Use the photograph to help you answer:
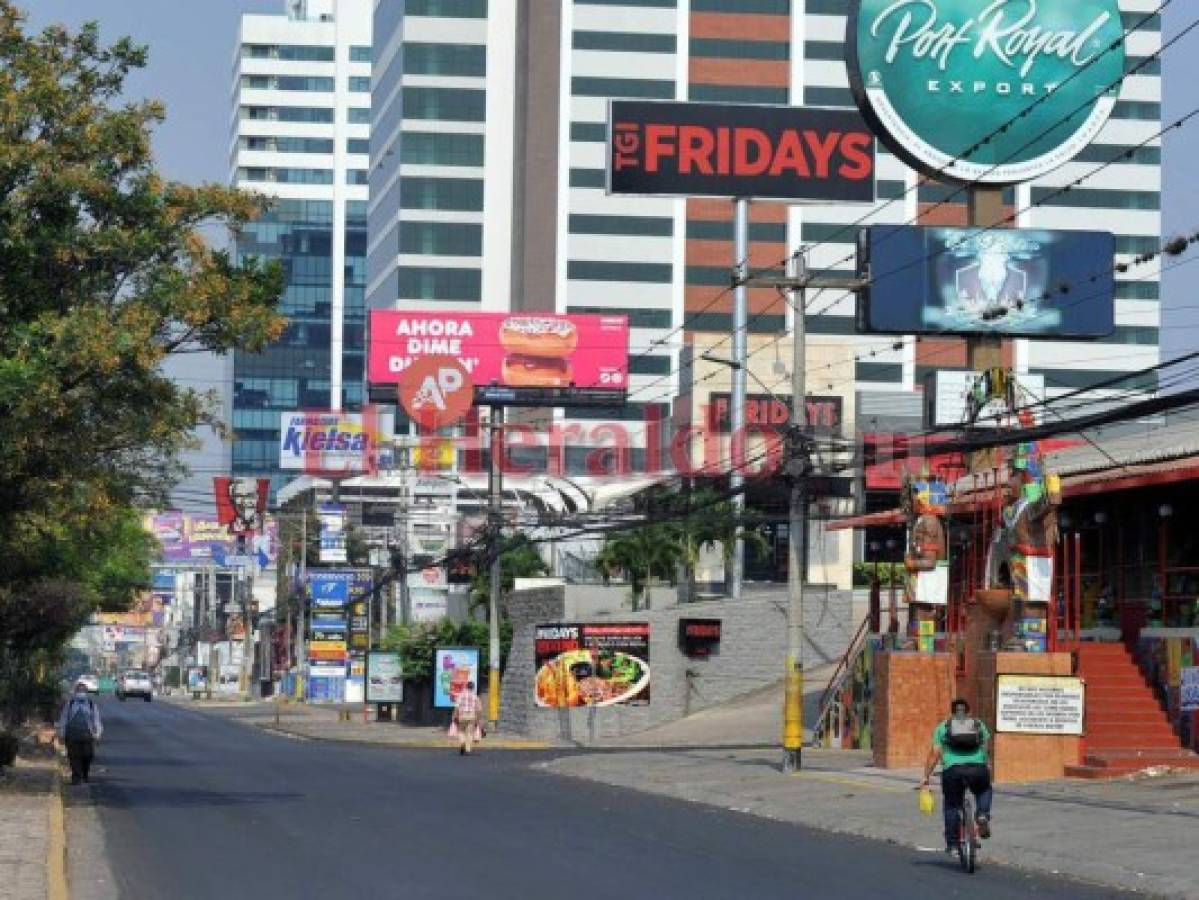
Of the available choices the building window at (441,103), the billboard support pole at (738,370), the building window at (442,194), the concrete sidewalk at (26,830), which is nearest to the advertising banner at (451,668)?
the billboard support pole at (738,370)

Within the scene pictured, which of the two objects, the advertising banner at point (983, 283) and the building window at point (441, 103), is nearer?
the advertising banner at point (983, 283)

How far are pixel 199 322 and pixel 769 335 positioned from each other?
7767cm

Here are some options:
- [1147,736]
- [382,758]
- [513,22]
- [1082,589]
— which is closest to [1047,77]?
[1082,589]

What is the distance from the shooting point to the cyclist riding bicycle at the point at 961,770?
73.3 ft

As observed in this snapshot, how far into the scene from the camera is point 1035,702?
3500cm

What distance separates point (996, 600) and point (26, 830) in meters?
19.2

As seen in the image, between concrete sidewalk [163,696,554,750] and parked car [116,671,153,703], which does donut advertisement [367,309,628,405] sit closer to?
concrete sidewalk [163,696,554,750]

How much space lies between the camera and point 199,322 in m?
28.5

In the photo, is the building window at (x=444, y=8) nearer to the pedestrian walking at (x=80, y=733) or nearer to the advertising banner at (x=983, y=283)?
the advertising banner at (x=983, y=283)

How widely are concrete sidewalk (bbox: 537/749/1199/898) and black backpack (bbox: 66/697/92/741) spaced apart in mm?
9041

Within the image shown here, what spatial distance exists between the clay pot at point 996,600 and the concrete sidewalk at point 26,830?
51.4 feet

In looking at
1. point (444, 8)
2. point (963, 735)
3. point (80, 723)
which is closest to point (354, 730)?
point (80, 723)

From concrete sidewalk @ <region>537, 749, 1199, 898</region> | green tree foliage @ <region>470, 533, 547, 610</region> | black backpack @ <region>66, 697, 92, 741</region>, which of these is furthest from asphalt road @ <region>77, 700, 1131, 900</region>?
green tree foliage @ <region>470, 533, 547, 610</region>

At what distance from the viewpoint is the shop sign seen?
197 feet
